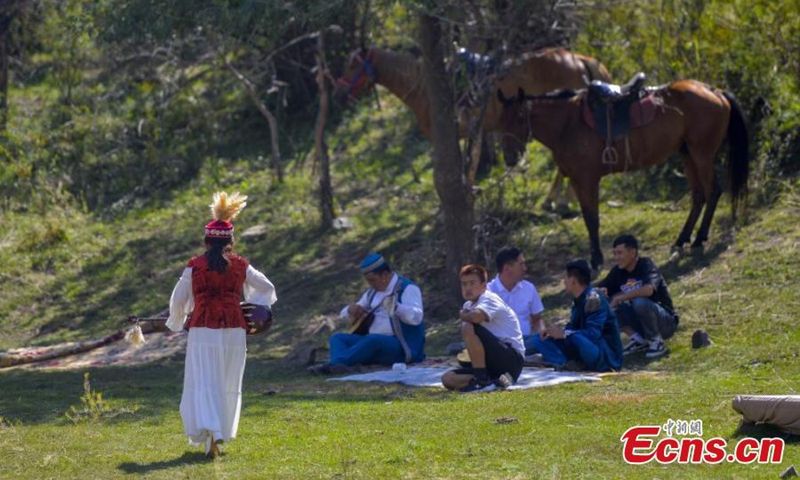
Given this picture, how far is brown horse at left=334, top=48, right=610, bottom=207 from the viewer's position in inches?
651

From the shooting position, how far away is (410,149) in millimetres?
21422

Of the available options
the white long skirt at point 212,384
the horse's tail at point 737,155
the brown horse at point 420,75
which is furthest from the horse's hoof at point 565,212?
the white long skirt at point 212,384

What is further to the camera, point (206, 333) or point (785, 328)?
point (785, 328)

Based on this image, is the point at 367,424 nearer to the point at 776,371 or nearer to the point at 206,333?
the point at 206,333

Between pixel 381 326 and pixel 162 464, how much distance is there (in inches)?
172

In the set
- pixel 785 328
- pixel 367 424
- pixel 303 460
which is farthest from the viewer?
pixel 785 328

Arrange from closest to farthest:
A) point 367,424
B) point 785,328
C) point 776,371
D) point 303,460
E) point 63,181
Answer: point 303,460 < point 367,424 < point 776,371 < point 785,328 < point 63,181

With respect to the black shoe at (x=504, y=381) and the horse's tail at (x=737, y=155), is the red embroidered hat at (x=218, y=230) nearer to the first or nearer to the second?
the black shoe at (x=504, y=381)

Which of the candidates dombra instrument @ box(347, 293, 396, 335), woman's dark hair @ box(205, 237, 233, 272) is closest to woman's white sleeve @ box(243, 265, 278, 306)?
woman's dark hair @ box(205, 237, 233, 272)

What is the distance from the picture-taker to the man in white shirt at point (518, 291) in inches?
449

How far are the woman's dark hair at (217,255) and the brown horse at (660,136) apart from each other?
7.68 metres

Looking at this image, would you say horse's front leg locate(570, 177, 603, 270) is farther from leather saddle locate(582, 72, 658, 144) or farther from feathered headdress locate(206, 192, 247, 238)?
feathered headdress locate(206, 192, 247, 238)

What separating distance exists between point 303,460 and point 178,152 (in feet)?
49.4

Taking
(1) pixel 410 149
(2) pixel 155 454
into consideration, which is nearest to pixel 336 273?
(1) pixel 410 149
